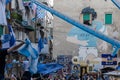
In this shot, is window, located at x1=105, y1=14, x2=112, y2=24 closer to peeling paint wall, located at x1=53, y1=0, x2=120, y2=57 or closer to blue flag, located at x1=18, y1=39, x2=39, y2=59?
peeling paint wall, located at x1=53, y1=0, x2=120, y2=57

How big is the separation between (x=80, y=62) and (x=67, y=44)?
186 inches

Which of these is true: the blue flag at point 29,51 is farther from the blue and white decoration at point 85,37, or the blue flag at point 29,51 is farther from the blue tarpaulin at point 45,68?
the blue and white decoration at point 85,37

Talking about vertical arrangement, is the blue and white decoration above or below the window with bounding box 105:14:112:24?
below

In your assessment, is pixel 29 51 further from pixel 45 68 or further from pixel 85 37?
pixel 85 37

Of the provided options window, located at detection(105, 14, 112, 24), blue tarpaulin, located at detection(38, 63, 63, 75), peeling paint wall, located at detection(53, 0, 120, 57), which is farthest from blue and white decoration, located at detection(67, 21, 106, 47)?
blue tarpaulin, located at detection(38, 63, 63, 75)

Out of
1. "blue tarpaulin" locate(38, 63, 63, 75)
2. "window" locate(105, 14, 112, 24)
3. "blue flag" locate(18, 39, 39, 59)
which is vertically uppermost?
"window" locate(105, 14, 112, 24)

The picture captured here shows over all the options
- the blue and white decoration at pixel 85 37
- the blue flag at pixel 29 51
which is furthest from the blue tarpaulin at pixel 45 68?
the blue and white decoration at pixel 85 37

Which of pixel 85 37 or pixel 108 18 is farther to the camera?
pixel 108 18

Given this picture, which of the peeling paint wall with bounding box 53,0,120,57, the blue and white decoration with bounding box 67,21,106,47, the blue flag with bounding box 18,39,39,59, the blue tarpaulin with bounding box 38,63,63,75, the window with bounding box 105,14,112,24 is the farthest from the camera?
the window with bounding box 105,14,112,24

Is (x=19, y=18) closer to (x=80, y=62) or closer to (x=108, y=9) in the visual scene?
(x=80, y=62)

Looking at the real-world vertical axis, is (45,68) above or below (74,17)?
below

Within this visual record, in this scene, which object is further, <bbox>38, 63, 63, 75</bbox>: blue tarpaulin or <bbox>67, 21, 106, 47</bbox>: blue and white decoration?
<bbox>67, 21, 106, 47</bbox>: blue and white decoration

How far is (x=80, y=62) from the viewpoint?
3694cm

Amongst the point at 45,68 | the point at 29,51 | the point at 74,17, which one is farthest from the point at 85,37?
the point at 29,51
